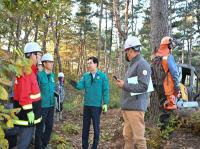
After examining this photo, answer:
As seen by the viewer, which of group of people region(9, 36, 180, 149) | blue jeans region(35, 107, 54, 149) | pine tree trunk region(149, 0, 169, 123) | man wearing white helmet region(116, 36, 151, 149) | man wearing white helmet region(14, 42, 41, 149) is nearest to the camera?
man wearing white helmet region(14, 42, 41, 149)

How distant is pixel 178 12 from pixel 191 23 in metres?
2.15

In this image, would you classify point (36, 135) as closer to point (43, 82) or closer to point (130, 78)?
point (43, 82)

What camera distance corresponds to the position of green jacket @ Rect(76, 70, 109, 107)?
6.92m

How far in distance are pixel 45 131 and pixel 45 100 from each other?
673 millimetres

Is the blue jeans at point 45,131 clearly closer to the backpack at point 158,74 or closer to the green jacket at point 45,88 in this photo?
the green jacket at point 45,88

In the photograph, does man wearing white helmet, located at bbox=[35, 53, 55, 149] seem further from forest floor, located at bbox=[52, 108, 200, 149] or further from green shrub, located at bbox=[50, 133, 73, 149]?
forest floor, located at bbox=[52, 108, 200, 149]

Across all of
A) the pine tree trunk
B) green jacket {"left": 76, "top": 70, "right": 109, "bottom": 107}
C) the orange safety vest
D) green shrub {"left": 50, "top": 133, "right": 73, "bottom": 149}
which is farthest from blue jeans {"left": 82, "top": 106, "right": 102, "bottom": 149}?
the pine tree trunk

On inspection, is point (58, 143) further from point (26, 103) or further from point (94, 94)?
point (26, 103)

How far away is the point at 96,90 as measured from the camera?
22.9 feet

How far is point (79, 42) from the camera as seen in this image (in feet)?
138

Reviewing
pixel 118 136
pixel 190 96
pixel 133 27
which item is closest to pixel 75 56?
pixel 133 27

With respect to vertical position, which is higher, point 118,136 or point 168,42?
point 168,42

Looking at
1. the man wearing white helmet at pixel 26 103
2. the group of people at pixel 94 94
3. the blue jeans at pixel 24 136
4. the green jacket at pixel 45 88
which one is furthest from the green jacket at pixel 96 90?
the blue jeans at pixel 24 136

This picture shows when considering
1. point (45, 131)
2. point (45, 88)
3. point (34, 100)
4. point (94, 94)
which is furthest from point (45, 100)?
point (34, 100)
